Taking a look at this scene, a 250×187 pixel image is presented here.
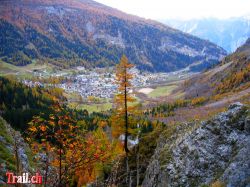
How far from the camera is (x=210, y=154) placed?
21.5 m

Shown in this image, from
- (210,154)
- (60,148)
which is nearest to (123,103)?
(210,154)

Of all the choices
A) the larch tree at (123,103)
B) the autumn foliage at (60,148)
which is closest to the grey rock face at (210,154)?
the autumn foliage at (60,148)

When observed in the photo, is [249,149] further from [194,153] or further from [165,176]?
[165,176]

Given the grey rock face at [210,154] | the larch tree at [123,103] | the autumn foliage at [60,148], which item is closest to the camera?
the autumn foliage at [60,148]

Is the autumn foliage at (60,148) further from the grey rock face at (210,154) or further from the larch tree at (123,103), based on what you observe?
the larch tree at (123,103)

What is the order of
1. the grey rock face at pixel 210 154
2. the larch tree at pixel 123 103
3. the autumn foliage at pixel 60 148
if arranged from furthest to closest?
1. the larch tree at pixel 123 103
2. the grey rock face at pixel 210 154
3. the autumn foliage at pixel 60 148

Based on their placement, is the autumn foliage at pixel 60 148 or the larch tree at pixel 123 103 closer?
the autumn foliage at pixel 60 148

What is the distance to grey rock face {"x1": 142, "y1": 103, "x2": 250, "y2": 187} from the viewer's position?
18.7 m

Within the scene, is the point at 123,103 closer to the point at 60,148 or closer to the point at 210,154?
the point at 210,154

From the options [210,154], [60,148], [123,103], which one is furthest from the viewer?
[123,103]

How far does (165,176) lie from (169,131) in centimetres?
897

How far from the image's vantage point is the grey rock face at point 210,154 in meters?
18.7

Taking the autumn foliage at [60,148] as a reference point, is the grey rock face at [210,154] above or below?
below

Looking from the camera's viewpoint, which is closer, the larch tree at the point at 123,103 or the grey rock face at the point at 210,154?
the grey rock face at the point at 210,154
